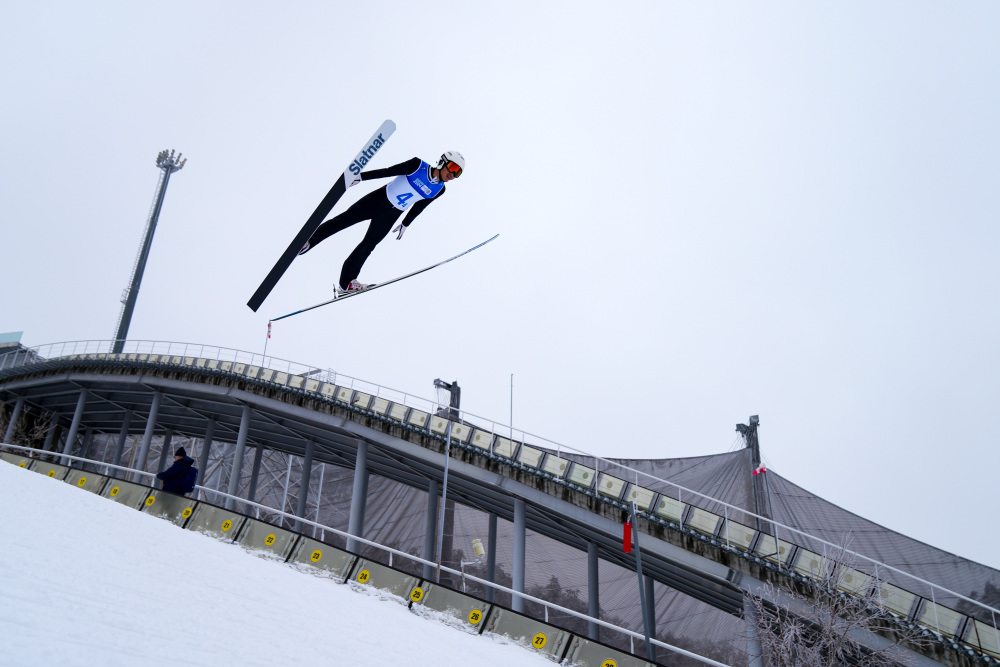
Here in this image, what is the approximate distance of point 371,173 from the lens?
1491 cm

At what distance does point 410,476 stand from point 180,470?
18225 mm

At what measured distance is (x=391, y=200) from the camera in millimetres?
15305

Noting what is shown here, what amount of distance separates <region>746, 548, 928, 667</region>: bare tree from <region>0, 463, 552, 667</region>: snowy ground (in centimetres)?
901

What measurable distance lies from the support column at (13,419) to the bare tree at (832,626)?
1814 inches

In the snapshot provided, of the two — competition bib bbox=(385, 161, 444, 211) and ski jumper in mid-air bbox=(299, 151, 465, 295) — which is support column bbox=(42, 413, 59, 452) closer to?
ski jumper in mid-air bbox=(299, 151, 465, 295)

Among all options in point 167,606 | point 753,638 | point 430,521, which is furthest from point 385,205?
point 430,521

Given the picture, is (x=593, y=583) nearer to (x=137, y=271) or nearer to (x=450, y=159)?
(x=450, y=159)

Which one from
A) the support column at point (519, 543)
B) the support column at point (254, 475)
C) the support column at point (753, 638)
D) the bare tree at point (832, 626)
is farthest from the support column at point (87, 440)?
the bare tree at point (832, 626)

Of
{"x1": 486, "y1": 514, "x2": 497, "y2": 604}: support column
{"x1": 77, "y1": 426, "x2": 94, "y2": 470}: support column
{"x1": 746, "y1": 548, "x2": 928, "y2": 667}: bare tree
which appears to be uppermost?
{"x1": 746, "y1": 548, "x2": 928, "y2": 667}: bare tree

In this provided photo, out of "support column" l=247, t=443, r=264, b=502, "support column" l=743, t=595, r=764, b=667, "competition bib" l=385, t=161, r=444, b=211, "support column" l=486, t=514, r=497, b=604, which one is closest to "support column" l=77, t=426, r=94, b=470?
"support column" l=247, t=443, r=264, b=502

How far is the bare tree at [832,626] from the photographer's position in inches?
684

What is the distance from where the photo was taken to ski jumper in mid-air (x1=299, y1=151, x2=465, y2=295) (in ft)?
48.7

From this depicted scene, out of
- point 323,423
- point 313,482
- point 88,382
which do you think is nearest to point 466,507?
point 323,423

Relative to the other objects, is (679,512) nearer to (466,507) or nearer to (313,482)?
(466,507)
